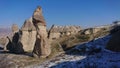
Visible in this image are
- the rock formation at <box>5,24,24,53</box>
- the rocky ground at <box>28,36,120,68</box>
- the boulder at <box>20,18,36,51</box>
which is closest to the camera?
the rocky ground at <box>28,36,120,68</box>

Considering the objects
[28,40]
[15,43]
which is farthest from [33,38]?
[15,43]

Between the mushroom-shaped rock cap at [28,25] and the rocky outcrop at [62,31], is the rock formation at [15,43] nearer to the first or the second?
the mushroom-shaped rock cap at [28,25]

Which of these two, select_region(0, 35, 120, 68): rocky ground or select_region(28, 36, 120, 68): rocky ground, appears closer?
select_region(28, 36, 120, 68): rocky ground

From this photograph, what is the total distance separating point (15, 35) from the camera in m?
50.2

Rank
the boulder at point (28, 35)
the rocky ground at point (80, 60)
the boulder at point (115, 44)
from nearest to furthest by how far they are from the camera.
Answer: the rocky ground at point (80, 60), the boulder at point (115, 44), the boulder at point (28, 35)

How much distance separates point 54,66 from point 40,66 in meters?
2.21

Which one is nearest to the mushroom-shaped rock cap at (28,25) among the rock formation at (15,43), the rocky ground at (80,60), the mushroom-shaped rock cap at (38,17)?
the rock formation at (15,43)

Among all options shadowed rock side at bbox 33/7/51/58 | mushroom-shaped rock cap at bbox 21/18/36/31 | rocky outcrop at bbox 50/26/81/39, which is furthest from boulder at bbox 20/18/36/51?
rocky outcrop at bbox 50/26/81/39

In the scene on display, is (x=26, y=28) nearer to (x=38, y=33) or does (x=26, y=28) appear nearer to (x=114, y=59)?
(x=38, y=33)

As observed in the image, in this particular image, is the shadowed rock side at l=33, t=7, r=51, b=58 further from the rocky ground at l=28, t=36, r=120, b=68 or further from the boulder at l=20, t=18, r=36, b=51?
the boulder at l=20, t=18, r=36, b=51

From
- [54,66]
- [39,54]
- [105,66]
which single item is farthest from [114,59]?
[39,54]

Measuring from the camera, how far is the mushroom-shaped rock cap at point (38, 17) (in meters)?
36.6

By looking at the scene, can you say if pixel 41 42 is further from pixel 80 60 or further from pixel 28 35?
pixel 28 35

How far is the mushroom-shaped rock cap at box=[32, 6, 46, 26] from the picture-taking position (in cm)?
3656
